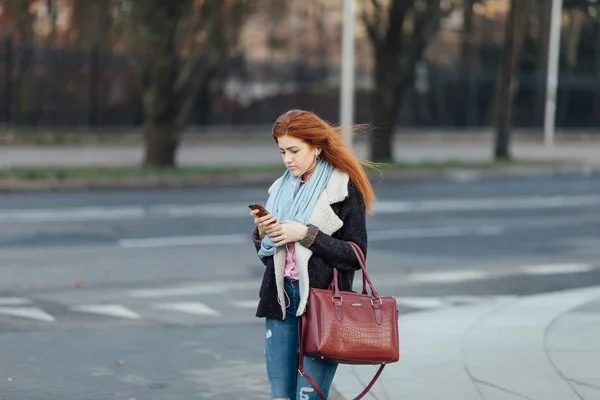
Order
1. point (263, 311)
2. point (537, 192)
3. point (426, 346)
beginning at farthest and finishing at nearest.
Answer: point (537, 192) < point (426, 346) < point (263, 311)

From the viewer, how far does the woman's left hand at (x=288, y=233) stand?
16.3 feet

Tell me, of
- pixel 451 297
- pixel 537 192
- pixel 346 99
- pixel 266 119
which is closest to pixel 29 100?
pixel 266 119

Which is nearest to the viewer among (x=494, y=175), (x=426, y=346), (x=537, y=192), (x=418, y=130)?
(x=426, y=346)

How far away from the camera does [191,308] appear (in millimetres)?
10656

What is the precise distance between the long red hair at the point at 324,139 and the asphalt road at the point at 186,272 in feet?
9.38

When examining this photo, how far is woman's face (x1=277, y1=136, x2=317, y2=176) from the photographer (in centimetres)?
511

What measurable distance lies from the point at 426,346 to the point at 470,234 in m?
8.06

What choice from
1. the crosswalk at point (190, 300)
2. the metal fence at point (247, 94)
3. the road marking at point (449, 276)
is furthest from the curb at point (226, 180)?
the crosswalk at point (190, 300)

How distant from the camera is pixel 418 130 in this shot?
38.2 metres

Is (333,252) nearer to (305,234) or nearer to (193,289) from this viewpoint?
(305,234)

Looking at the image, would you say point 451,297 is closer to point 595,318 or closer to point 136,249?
point 595,318

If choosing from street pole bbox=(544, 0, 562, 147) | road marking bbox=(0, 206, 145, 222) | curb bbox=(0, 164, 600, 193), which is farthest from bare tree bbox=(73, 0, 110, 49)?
road marking bbox=(0, 206, 145, 222)

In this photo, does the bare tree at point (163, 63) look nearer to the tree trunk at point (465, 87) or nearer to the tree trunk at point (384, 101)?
the tree trunk at point (384, 101)

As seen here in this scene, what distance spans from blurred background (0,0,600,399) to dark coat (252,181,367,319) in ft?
2.09
